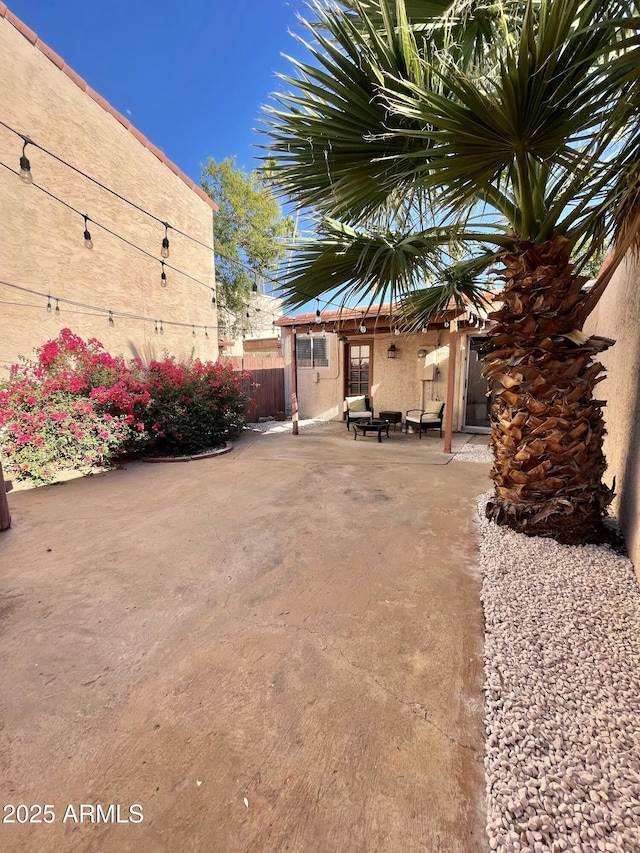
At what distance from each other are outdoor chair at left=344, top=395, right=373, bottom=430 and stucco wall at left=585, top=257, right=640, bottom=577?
22.2ft

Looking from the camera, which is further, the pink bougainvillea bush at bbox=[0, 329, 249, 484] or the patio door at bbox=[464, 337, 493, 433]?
the patio door at bbox=[464, 337, 493, 433]

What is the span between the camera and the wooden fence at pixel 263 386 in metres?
13.0

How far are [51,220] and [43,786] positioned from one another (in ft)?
26.7

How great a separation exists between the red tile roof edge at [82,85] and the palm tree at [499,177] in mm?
6511

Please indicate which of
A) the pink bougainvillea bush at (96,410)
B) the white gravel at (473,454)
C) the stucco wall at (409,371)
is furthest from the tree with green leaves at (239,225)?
the white gravel at (473,454)

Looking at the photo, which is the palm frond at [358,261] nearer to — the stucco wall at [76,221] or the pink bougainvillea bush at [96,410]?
the pink bougainvillea bush at [96,410]

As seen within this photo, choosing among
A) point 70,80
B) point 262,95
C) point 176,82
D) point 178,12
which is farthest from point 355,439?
point 176,82

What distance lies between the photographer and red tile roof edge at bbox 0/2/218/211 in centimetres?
625

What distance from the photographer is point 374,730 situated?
1.89 metres

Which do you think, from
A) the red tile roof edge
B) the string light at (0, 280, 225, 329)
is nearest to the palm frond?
the string light at (0, 280, 225, 329)

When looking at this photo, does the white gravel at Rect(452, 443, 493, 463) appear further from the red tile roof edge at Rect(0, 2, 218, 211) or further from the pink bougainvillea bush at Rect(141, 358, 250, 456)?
the red tile roof edge at Rect(0, 2, 218, 211)

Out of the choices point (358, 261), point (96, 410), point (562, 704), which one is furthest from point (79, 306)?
point (562, 704)

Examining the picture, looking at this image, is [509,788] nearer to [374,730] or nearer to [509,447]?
[374,730]

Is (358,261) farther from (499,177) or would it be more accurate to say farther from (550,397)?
(550,397)
